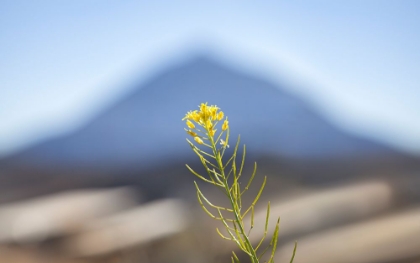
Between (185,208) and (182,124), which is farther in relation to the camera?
(182,124)

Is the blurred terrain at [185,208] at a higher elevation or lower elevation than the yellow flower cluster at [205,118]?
higher

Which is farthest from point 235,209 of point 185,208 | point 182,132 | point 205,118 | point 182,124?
point 182,124

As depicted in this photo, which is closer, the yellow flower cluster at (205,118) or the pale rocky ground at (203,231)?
the yellow flower cluster at (205,118)

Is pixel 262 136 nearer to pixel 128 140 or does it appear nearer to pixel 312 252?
pixel 128 140

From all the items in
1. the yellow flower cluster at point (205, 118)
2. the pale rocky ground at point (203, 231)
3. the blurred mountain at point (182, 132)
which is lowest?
the yellow flower cluster at point (205, 118)

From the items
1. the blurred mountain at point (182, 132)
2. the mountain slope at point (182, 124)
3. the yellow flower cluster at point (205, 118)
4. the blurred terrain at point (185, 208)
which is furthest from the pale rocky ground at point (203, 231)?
the mountain slope at point (182, 124)

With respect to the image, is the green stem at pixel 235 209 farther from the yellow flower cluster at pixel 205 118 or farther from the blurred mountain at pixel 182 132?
the blurred mountain at pixel 182 132

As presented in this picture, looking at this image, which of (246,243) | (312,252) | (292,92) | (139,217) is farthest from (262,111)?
(246,243)

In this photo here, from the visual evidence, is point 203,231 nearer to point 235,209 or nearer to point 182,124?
point 235,209
